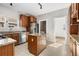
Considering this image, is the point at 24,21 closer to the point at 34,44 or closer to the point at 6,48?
the point at 6,48

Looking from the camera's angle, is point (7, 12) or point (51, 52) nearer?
point (7, 12)

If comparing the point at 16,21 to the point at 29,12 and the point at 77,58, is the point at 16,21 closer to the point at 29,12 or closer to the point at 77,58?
the point at 29,12

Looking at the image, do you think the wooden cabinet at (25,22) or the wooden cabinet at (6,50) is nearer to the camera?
the wooden cabinet at (6,50)

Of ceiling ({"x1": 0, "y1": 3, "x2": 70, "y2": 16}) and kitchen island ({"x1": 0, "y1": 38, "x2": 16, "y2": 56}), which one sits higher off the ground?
ceiling ({"x1": 0, "y1": 3, "x2": 70, "y2": 16})

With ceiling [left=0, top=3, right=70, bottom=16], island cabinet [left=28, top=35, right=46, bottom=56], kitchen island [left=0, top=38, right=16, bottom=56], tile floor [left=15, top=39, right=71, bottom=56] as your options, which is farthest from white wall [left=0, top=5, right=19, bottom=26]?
island cabinet [left=28, top=35, right=46, bottom=56]

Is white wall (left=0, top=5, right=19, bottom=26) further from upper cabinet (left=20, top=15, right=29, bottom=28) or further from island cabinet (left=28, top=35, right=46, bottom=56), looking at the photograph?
island cabinet (left=28, top=35, right=46, bottom=56)

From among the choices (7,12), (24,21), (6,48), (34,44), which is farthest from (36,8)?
(34,44)

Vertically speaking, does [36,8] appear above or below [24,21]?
above

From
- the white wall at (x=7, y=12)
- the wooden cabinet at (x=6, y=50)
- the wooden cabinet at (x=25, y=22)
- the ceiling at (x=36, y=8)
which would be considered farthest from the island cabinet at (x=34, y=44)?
the wooden cabinet at (x=6, y=50)

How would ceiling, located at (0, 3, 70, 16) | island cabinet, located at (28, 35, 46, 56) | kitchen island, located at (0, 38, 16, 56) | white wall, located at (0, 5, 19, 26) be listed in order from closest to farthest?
kitchen island, located at (0, 38, 16, 56) < white wall, located at (0, 5, 19, 26) < ceiling, located at (0, 3, 70, 16) < island cabinet, located at (28, 35, 46, 56)

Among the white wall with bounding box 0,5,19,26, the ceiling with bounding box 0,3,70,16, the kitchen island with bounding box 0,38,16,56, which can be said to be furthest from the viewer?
the ceiling with bounding box 0,3,70,16

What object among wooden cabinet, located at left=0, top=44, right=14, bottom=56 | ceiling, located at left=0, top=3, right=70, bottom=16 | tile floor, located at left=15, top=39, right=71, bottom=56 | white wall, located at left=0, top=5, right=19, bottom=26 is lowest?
tile floor, located at left=15, top=39, right=71, bottom=56

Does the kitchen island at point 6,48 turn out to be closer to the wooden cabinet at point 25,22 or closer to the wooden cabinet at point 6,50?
the wooden cabinet at point 6,50

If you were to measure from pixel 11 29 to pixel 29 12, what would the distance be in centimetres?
50
